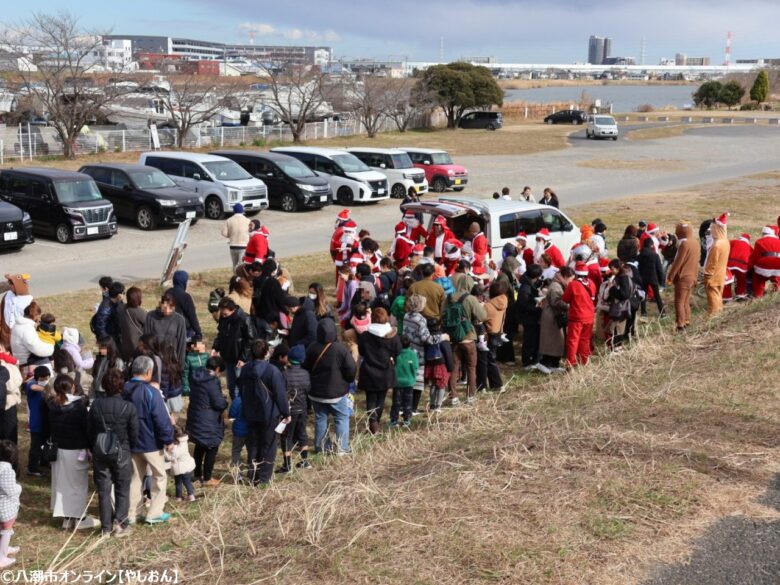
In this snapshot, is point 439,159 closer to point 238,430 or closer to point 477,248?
point 477,248

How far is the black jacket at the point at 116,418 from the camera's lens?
283 inches

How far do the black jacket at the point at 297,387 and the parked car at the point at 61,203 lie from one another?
1396 centimetres

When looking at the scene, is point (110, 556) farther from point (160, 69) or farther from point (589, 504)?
point (160, 69)

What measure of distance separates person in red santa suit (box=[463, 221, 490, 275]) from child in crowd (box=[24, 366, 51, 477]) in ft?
22.9

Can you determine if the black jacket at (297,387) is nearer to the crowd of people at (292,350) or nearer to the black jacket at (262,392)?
the crowd of people at (292,350)

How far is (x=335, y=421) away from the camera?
9.09 m

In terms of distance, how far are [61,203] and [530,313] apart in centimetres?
1341

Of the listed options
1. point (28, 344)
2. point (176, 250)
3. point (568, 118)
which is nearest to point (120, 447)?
point (28, 344)

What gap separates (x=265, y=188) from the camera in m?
25.5

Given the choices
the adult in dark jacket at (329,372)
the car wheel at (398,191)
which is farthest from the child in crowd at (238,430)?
the car wheel at (398,191)

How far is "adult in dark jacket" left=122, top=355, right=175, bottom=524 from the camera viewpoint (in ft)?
24.3

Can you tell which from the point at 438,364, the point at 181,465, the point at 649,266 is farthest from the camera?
the point at 649,266

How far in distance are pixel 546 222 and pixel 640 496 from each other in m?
9.80

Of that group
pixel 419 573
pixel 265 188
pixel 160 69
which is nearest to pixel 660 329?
pixel 419 573
